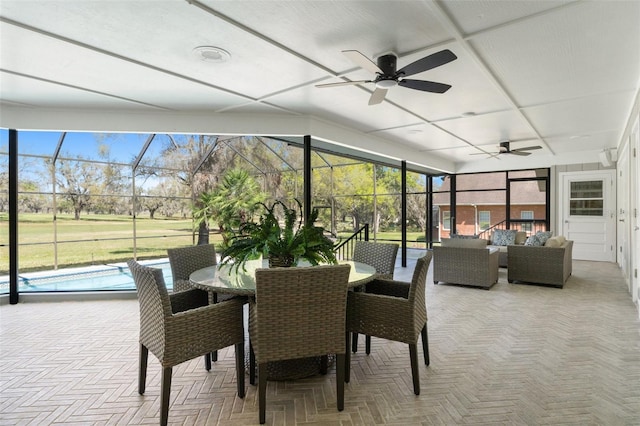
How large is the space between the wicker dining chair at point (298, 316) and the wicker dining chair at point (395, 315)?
35 cm

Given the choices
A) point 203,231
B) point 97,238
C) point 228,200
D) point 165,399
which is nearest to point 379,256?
point 165,399

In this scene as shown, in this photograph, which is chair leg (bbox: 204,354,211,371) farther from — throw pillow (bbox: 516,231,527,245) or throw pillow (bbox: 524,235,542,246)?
throw pillow (bbox: 516,231,527,245)

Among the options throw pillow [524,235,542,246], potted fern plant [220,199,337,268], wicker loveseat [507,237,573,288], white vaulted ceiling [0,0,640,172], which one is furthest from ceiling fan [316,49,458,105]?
throw pillow [524,235,542,246]

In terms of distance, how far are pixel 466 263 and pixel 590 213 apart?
16.8 ft

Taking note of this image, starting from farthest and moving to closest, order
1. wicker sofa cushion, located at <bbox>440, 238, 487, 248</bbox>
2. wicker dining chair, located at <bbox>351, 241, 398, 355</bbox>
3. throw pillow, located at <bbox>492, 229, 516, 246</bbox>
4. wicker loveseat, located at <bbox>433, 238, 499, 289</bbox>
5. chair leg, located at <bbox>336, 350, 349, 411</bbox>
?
throw pillow, located at <bbox>492, 229, 516, 246</bbox> → wicker sofa cushion, located at <bbox>440, 238, 487, 248</bbox> → wicker loveseat, located at <bbox>433, 238, 499, 289</bbox> → wicker dining chair, located at <bbox>351, 241, 398, 355</bbox> → chair leg, located at <bbox>336, 350, 349, 411</bbox>

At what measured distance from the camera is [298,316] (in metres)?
2.07

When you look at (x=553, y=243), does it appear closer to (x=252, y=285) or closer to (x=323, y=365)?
(x=323, y=365)

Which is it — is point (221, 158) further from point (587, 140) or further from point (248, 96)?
point (587, 140)

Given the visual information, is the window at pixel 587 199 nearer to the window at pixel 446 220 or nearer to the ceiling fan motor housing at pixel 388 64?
the window at pixel 446 220

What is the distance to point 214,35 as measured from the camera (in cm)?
259

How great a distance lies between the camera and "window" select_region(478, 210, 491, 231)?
32.0 feet

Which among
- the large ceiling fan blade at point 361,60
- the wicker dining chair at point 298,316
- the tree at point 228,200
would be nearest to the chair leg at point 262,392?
the wicker dining chair at point 298,316

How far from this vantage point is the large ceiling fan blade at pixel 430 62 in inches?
99.4

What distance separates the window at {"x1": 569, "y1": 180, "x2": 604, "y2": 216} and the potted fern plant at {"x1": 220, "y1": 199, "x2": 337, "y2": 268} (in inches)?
329
